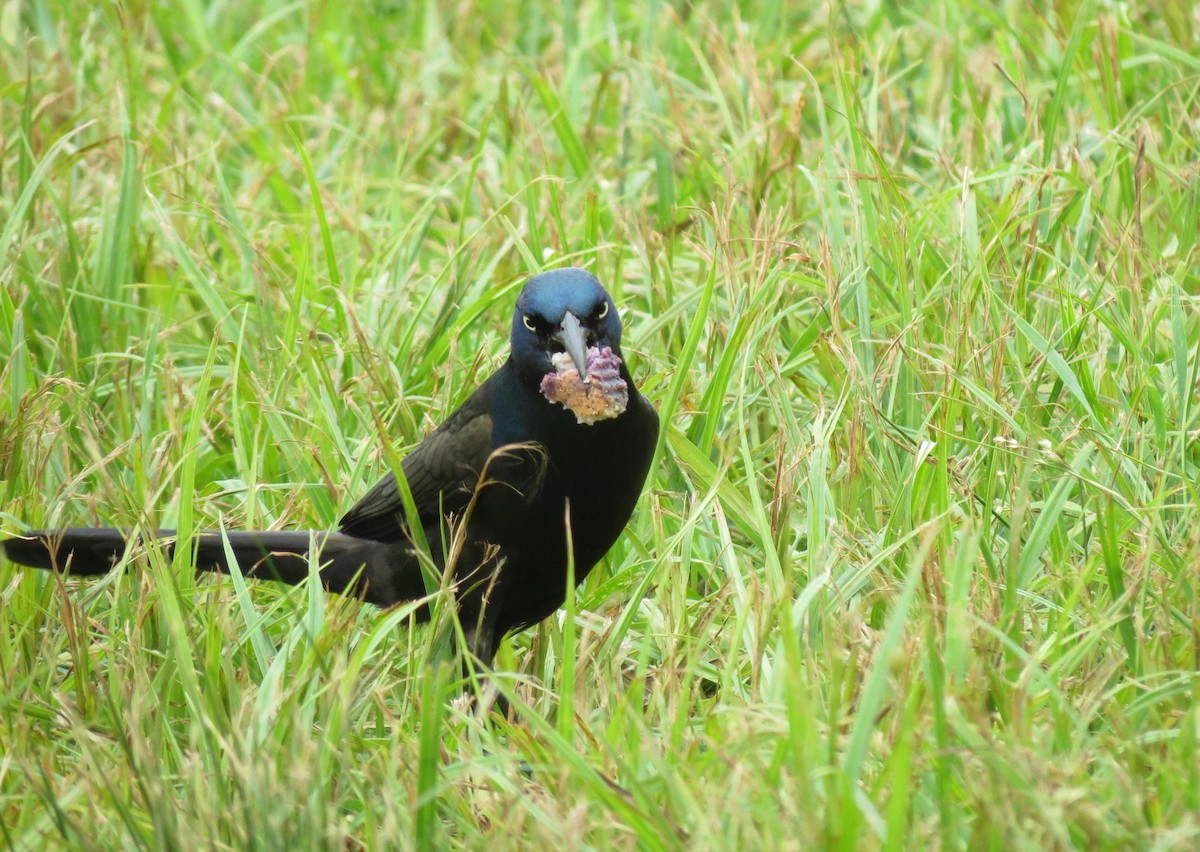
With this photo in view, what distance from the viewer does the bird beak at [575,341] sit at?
288 centimetres

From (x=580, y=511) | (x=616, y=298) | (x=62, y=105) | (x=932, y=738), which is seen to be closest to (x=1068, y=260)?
(x=616, y=298)

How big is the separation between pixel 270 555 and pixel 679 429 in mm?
1070

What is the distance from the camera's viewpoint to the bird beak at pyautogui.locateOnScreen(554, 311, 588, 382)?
2879mm

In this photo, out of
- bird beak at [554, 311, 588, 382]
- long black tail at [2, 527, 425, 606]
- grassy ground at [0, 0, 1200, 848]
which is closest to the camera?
grassy ground at [0, 0, 1200, 848]

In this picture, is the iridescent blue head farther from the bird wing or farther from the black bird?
the bird wing

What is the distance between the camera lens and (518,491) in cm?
307

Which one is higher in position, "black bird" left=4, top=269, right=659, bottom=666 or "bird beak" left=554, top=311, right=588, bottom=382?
"bird beak" left=554, top=311, right=588, bottom=382

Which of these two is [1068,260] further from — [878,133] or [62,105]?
[62,105]

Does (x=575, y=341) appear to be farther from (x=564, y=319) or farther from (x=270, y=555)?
(x=270, y=555)

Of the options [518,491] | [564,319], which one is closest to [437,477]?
[518,491]

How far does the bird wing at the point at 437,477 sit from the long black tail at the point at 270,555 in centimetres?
→ 6

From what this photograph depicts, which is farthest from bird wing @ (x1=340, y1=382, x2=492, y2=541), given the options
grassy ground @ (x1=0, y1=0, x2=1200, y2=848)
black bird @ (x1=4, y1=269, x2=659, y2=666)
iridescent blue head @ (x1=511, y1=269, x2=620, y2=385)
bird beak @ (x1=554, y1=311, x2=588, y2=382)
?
bird beak @ (x1=554, y1=311, x2=588, y2=382)

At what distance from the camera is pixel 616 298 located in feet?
13.6

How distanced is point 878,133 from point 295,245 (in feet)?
5.91
